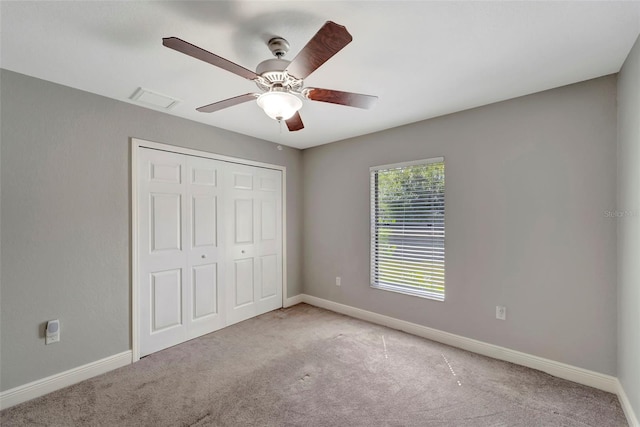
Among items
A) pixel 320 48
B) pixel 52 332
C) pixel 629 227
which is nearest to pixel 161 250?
pixel 52 332

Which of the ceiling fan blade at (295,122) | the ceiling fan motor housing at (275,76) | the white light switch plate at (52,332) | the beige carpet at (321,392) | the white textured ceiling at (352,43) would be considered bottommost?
the beige carpet at (321,392)

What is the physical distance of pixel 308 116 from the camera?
9.57 feet

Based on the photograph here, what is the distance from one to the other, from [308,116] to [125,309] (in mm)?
2545

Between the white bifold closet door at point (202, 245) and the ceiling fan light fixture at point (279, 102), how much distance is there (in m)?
1.76

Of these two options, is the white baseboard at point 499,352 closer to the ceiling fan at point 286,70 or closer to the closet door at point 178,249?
the closet door at point 178,249

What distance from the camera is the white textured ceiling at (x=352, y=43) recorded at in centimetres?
144

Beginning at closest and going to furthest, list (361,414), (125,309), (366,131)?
(361,414) < (125,309) < (366,131)

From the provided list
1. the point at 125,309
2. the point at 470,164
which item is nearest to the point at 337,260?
the point at 470,164

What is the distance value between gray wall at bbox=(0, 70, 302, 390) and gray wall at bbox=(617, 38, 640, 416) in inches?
147

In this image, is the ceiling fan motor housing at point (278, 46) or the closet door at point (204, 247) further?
the closet door at point (204, 247)

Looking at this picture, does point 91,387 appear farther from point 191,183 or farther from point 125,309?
point 191,183

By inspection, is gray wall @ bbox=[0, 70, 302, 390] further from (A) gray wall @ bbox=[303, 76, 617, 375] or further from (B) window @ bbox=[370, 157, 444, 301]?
(A) gray wall @ bbox=[303, 76, 617, 375]

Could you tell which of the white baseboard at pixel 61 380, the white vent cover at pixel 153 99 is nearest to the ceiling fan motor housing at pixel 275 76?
the white vent cover at pixel 153 99

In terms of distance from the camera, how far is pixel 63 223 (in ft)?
7.32
